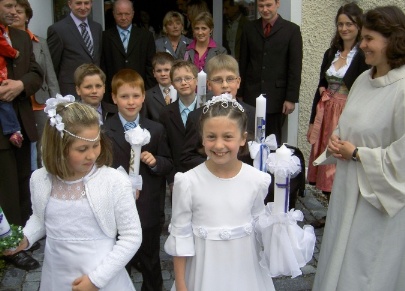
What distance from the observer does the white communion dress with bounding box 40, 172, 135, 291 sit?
2.58 m

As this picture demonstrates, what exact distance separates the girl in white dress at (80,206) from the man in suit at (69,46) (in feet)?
9.99

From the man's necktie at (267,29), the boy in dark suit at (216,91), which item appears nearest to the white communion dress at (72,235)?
the boy in dark suit at (216,91)

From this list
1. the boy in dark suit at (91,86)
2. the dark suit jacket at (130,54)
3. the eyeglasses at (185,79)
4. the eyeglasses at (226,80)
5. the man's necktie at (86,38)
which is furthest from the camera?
the dark suit jacket at (130,54)

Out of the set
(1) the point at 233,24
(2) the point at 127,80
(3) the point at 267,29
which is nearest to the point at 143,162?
(2) the point at 127,80

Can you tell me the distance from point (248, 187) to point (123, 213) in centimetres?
63

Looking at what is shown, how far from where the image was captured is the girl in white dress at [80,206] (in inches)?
100

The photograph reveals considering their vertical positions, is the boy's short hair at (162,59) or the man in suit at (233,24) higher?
the man in suit at (233,24)

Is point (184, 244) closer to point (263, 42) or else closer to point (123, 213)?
point (123, 213)

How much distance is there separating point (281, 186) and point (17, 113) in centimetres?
274

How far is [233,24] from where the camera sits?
25.3ft

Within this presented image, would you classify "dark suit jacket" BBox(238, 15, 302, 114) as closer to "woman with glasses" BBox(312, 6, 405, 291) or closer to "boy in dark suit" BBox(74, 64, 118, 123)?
"boy in dark suit" BBox(74, 64, 118, 123)

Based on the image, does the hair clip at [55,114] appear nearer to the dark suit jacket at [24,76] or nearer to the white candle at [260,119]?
the white candle at [260,119]

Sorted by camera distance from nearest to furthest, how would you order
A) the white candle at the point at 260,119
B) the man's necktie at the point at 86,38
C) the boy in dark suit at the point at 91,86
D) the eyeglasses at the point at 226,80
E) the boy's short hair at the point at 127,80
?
the white candle at the point at 260,119, the boy's short hair at the point at 127,80, the eyeglasses at the point at 226,80, the boy in dark suit at the point at 91,86, the man's necktie at the point at 86,38

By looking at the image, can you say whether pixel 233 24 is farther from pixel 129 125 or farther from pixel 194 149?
pixel 194 149
